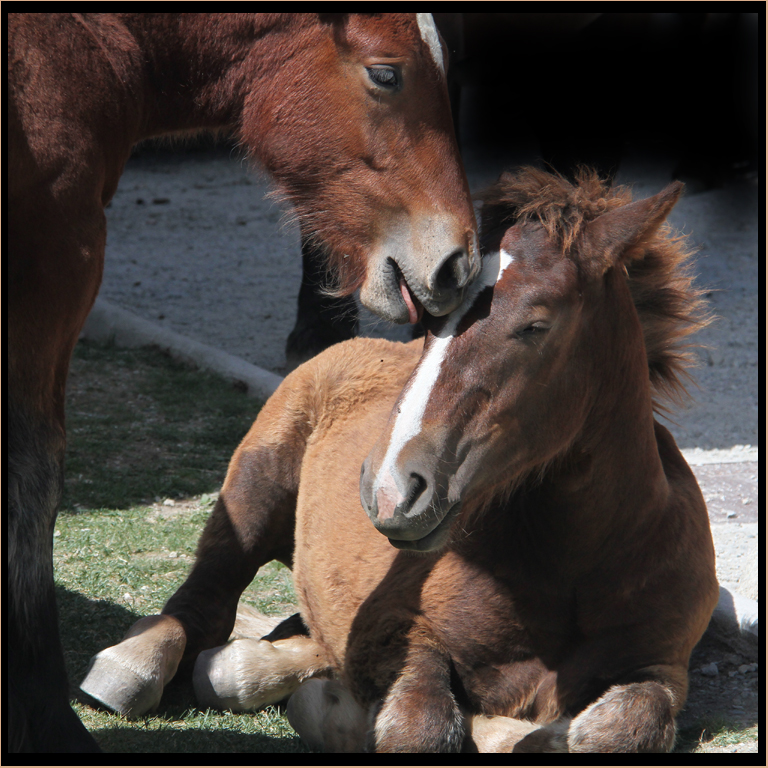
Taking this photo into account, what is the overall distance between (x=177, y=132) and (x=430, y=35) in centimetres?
99

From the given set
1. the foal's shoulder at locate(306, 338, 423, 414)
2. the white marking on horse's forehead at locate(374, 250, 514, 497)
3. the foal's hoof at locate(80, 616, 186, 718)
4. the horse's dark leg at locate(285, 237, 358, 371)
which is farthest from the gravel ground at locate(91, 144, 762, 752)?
the foal's hoof at locate(80, 616, 186, 718)

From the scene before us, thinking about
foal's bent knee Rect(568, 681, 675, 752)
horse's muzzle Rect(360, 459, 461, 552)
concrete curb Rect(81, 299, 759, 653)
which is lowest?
foal's bent knee Rect(568, 681, 675, 752)

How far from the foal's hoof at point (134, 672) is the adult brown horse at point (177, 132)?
465 millimetres

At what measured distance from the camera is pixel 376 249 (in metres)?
2.83

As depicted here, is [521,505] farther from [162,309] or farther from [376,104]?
[162,309]

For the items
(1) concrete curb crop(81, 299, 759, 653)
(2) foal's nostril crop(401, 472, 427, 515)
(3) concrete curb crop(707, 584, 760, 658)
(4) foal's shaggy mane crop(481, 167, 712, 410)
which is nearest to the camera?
(2) foal's nostril crop(401, 472, 427, 515)

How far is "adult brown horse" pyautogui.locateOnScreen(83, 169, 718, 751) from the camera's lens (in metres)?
2.39

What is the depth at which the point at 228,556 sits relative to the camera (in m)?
3.59

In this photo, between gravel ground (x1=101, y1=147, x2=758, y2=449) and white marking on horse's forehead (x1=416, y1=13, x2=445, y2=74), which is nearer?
white marking on horse's forehead (x1=416, y1=13, x2=445, y2=74)

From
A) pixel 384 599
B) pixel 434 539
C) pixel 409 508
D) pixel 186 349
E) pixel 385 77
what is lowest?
pixel 384 599

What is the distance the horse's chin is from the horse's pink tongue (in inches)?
26.1

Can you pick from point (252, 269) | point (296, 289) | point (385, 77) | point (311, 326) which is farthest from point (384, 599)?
point (252, 269)

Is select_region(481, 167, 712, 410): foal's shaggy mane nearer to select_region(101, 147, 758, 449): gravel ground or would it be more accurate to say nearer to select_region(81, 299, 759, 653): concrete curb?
select_region(81, 299, 759, 653): concrete curb

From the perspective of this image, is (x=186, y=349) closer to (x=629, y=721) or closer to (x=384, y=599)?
(x=384, y=599)
